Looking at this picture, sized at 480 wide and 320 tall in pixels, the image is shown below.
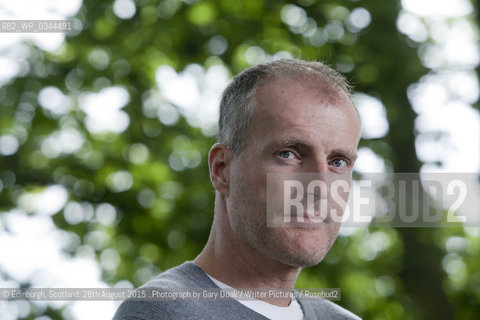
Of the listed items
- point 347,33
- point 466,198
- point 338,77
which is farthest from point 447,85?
point 338,77

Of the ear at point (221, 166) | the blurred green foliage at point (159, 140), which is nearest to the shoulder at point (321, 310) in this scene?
the ear at point (221, 166)

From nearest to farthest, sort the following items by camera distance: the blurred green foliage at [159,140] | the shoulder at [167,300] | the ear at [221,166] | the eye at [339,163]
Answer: the shoulder at [167,300]
the eye at [339,163]
the ear at [221,166]
the blurred green foliage at [159,140]

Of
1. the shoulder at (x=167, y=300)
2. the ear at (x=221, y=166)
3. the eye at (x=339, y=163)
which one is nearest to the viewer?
the shoulder at (x=167, y=300)

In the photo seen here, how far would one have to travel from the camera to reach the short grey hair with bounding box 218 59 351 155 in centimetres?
162

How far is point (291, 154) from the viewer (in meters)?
1.53

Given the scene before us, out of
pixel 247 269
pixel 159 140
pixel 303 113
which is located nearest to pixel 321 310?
pixel 247 269

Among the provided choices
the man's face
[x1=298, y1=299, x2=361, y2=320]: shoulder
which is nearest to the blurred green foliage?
[x1=298, y1=299, x2=361, y2=320]: shoulder

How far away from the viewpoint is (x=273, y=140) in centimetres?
154

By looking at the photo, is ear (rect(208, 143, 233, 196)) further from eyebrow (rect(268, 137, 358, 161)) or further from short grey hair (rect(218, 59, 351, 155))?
eyebrow (rect(268, 137, 358, 161))

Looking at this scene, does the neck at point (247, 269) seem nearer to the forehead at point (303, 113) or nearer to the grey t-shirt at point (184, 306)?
the grey t-shirt at point (184, 306)

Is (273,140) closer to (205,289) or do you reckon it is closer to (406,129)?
(205,289)

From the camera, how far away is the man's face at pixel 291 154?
1.52m

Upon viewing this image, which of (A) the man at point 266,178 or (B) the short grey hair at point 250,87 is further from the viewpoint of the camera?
(B) the short grey hair at point 250,87

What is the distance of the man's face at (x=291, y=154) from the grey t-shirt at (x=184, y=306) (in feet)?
0.47
